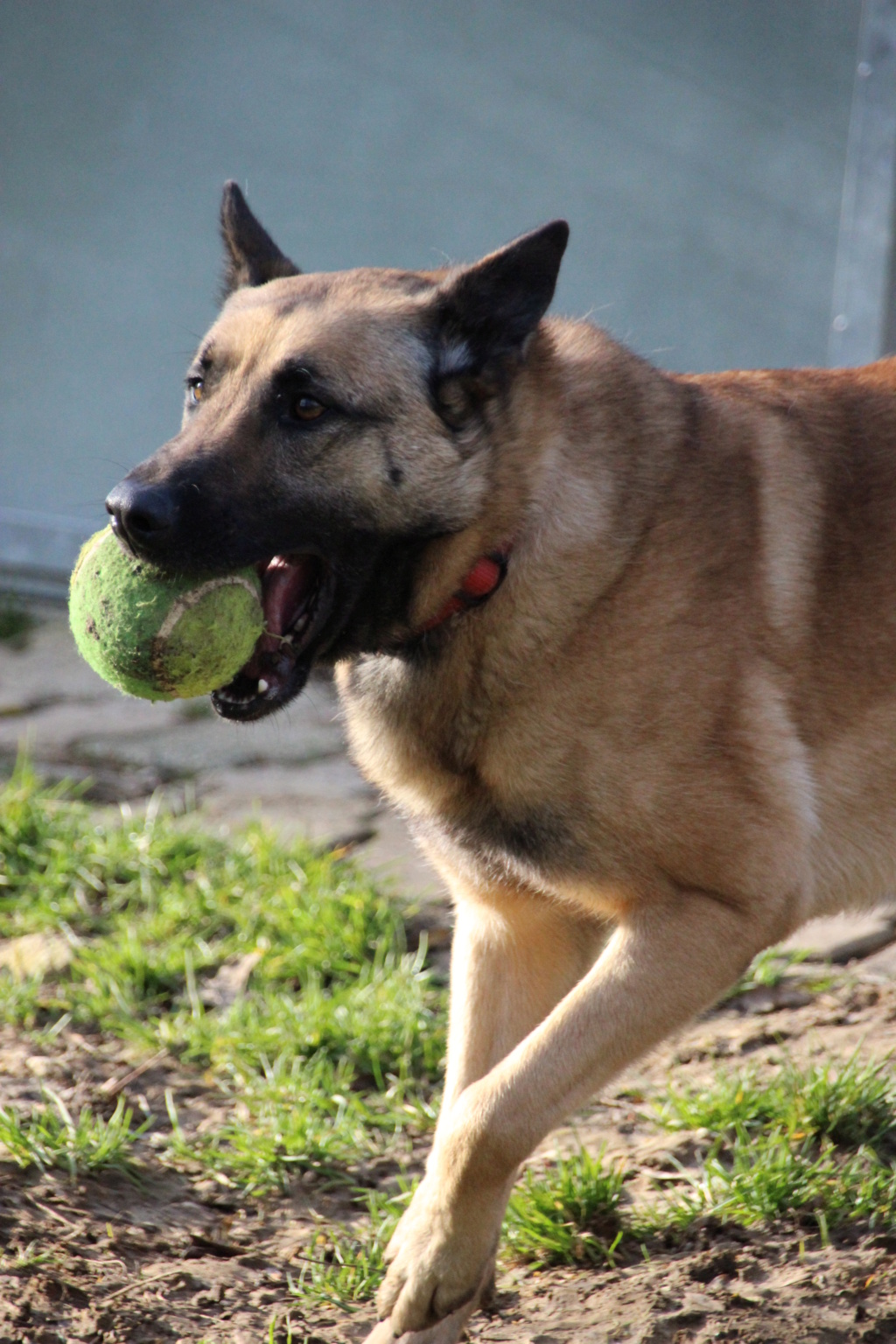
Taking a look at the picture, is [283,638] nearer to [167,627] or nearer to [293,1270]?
[167,627]

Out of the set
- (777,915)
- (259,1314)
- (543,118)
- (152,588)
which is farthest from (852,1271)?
(543,118)

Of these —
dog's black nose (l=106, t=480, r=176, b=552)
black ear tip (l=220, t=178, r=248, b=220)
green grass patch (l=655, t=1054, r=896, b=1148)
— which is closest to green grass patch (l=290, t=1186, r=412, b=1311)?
green grass patch (l=655, t=1054, r=896, b=1148)

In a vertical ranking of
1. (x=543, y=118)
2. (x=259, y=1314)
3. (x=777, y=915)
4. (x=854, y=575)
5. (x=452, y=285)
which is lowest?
(x=259, y=1314)

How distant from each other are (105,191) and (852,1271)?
6.10m

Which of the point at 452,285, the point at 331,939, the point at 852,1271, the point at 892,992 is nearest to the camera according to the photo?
the point at 852,1271

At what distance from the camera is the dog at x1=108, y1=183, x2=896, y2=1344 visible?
2.26m

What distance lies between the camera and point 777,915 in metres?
2.34

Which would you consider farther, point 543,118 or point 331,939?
point 543,118

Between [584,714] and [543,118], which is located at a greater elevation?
[543,118]

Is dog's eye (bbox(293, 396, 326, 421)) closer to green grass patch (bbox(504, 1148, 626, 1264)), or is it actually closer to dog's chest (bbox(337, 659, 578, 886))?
dog's chest (bbox(337, 659, 578, 886))

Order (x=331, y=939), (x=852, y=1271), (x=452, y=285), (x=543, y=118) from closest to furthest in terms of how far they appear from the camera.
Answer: (x=852, y=1271) < (x=452, y=285) < (x=331, y=939) < (x=543, y=118)

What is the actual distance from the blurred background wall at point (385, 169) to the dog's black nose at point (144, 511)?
14.4 ft

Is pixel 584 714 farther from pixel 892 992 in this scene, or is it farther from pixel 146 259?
pixel 146 259

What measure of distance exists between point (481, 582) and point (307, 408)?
0.44 metres
